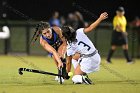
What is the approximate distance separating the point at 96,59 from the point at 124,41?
9231 millimetres

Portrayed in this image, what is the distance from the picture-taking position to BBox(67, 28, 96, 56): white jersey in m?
13.1

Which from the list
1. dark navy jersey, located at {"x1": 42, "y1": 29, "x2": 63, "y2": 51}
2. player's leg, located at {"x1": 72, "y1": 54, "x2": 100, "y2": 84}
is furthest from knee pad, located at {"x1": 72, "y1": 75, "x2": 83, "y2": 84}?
dark navy jersey, located at {"x1": 42, "y1": 29, "x2": 63, "y2": 51}

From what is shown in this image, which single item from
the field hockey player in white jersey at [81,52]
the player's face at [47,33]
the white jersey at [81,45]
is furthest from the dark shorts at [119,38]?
the player's face at [47,33]

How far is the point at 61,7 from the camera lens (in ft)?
109

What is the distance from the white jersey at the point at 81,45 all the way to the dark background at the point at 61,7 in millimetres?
17611

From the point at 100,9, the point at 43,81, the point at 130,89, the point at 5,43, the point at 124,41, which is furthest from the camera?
the point at 100,9

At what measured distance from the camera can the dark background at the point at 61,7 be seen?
1223 inches

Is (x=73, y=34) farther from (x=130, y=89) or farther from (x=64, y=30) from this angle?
(x=130, y=89)

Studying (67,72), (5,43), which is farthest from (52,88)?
(5,43)

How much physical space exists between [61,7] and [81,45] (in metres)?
20.1

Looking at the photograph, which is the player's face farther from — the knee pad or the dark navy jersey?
the knee pad

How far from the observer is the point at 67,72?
1343 cm

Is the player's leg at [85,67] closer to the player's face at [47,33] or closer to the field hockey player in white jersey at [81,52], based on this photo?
the field hockey player in white jersey at [81,52]

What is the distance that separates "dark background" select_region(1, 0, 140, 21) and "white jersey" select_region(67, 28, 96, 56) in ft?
57.8
